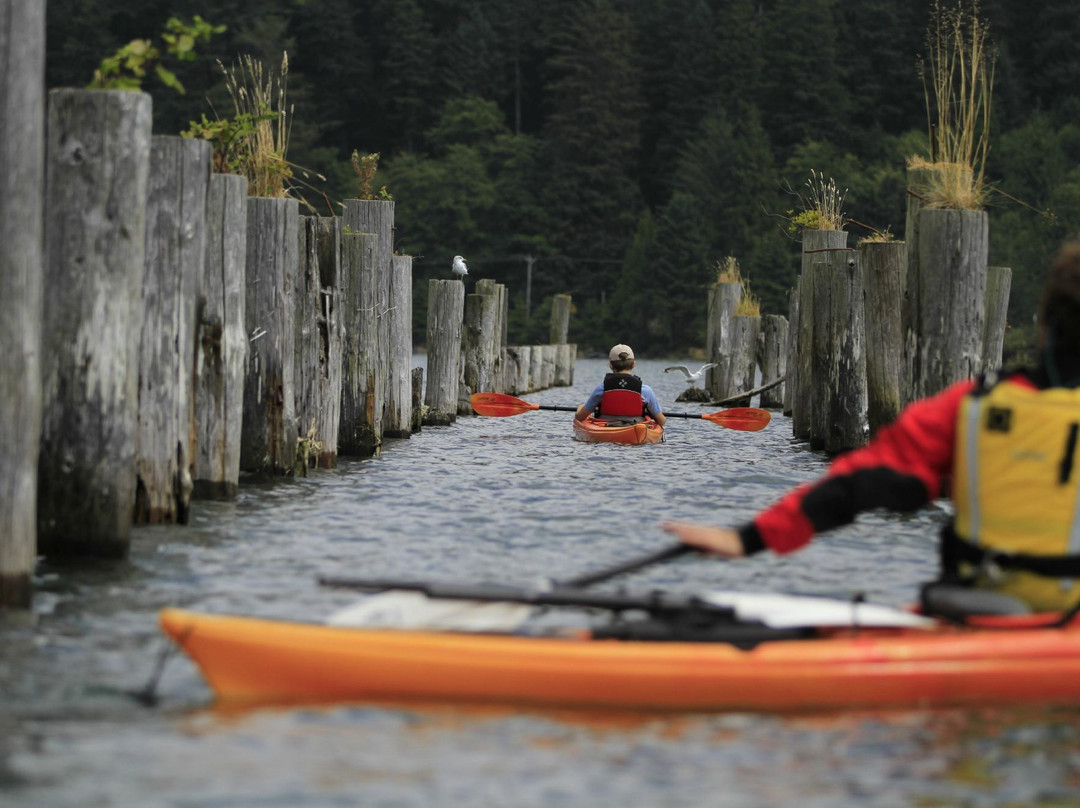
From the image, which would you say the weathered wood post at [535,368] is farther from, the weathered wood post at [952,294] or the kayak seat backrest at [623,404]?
the weathered wood post at [952,294]

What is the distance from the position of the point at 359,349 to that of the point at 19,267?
309 inches

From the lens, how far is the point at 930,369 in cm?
1110

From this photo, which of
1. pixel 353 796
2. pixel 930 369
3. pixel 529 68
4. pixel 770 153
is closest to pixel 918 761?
pixel 353 796

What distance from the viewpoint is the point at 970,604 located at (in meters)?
5.99

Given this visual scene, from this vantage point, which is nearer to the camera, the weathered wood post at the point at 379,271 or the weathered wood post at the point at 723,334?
the weathered wood post at the point at 379,271

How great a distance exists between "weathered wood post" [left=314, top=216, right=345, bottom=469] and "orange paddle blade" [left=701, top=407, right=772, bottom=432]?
22.5ft

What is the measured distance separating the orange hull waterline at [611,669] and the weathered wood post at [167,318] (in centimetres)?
334

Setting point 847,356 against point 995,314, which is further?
point 995,314

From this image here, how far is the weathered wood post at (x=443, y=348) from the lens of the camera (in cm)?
1944

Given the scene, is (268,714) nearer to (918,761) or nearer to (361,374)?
(918,761)

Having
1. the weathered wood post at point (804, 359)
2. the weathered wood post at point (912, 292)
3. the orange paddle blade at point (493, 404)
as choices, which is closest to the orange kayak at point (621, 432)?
the weathered wood post at point (804, 359)

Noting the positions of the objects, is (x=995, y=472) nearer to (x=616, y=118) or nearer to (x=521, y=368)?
(x=521, y=368)

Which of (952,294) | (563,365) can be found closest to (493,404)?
(952,294)

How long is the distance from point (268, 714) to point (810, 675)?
1.88m
